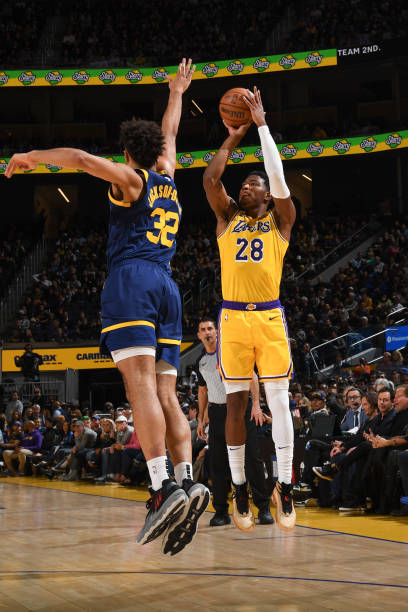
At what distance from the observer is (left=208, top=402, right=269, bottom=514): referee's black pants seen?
848cm

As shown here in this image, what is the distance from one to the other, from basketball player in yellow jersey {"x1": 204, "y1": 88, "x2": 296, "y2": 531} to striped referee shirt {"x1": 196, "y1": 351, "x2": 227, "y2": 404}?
2298mm

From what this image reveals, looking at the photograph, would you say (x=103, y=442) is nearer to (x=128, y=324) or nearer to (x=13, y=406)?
(x=13, y=406)

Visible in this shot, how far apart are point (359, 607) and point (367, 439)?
16.2 ft

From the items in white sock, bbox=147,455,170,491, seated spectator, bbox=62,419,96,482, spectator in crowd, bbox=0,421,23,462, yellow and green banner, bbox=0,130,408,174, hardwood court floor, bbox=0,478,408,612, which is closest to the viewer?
white sock, bbox=147,455,170,491

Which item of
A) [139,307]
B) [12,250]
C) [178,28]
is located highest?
[178,28]

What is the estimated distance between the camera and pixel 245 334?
579cm

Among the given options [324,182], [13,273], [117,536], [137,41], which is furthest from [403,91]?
[117,536]

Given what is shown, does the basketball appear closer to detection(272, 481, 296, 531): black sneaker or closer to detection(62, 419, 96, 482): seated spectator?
detection(272, 481, 296, 531): black sneaker

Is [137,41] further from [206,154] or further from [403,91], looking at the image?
[403,91]

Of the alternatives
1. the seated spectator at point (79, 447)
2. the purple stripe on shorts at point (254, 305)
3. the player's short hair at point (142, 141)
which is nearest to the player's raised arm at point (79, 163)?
the player's short hair at point (142, 141)

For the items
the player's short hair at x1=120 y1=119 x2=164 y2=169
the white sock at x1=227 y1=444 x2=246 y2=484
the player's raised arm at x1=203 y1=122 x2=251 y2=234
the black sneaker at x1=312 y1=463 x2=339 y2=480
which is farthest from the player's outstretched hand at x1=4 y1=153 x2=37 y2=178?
the black sneaker at x1=312 y1=463 x2=339 y2=480

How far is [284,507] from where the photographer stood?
5543 millimetres

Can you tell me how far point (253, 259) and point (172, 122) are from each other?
118 centimetres

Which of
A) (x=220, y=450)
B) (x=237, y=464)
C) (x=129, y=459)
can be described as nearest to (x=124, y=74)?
(x=129, y=459)
